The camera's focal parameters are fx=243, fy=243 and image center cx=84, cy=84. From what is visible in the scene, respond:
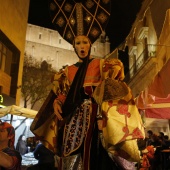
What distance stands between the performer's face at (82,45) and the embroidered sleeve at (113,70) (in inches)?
15.3

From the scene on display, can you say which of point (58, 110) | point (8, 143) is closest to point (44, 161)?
point (8, 143)

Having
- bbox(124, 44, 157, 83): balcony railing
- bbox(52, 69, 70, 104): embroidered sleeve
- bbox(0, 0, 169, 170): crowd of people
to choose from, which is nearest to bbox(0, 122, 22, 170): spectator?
bbox(0, 0, 169, 170): crowd of people

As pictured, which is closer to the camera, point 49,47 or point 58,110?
point 58,110

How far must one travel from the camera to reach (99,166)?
217cm

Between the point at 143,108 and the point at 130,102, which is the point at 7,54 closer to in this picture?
the point at 143,108

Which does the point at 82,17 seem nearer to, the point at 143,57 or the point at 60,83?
the point at 60,83

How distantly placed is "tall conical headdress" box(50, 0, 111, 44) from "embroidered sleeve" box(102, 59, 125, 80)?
1.84 feet

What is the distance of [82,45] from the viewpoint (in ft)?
8.93

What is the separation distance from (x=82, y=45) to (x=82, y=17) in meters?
0.40

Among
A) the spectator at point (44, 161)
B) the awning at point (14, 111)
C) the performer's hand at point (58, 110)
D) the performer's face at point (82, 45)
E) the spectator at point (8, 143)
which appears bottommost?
the spectator at point (44, 161)

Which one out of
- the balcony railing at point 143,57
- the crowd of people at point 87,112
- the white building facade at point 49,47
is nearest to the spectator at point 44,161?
the crowd of people at point 87,112

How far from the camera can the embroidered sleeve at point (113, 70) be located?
7.72ft

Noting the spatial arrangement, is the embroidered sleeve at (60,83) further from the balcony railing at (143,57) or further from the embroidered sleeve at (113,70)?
the balcony railing at (143,57)

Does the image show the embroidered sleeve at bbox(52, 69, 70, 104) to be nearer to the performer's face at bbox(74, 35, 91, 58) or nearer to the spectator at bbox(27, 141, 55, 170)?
the performer's face at bbox(74, 35, 91, 58)
